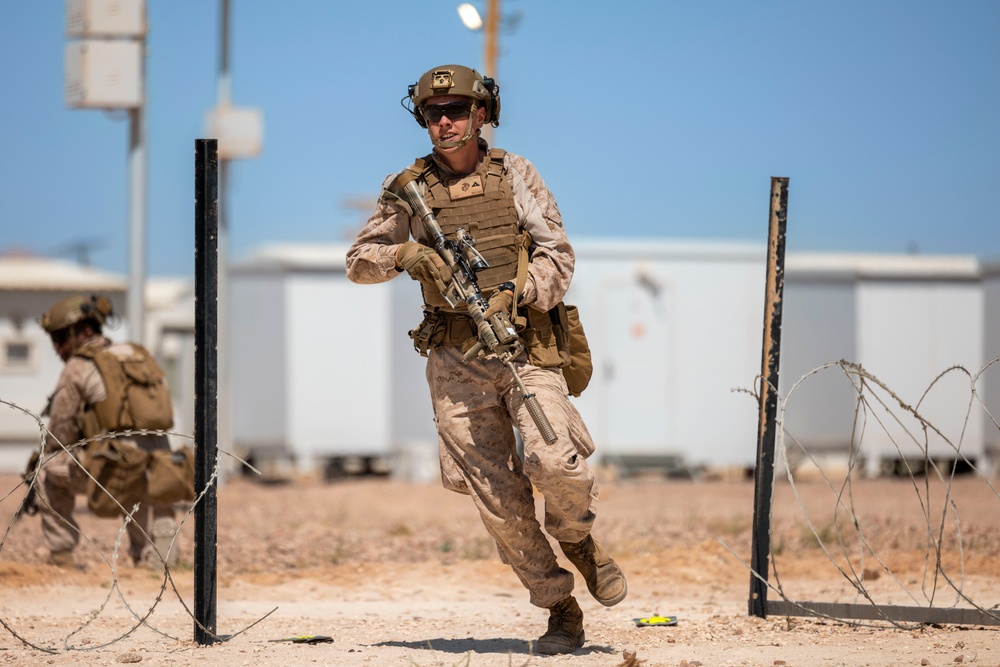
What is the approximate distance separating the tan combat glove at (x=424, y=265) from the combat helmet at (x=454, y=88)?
1.29ft

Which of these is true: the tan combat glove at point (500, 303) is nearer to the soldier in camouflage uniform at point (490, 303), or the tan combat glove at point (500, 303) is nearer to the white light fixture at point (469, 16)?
the soldier in camouflage uniform at point (490, 303)

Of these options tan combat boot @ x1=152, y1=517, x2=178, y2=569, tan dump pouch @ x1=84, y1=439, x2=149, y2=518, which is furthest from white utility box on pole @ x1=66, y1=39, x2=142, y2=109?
tan combat boot @ x1=152, y1=517, x2=178, y2=569

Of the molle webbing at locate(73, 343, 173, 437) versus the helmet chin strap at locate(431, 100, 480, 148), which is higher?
the helmet chin strap at locate(431, 100, 480, 148)

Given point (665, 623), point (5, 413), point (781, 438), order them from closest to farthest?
1. point (781, 438)
2. point (665, 623)
3. point (5, 413)

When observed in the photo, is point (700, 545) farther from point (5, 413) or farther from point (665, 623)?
point (5, 413)

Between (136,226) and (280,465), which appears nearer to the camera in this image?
(136,226)

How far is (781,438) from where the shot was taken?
5016mm

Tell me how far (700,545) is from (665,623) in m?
3.41

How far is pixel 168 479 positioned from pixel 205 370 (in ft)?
10.3

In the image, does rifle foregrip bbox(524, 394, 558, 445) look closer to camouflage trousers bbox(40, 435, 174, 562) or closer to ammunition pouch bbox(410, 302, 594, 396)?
ammunition pouch bbox(410, 302, 594, 396)

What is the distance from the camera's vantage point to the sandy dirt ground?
485 cm

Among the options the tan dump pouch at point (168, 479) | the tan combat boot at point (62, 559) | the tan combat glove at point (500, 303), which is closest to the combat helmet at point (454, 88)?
the tan combat glove at point (500, 303)

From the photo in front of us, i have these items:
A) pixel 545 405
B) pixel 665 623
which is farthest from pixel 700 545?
pixel 545 405

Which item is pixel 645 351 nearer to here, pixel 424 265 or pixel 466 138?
pixel 466 138
